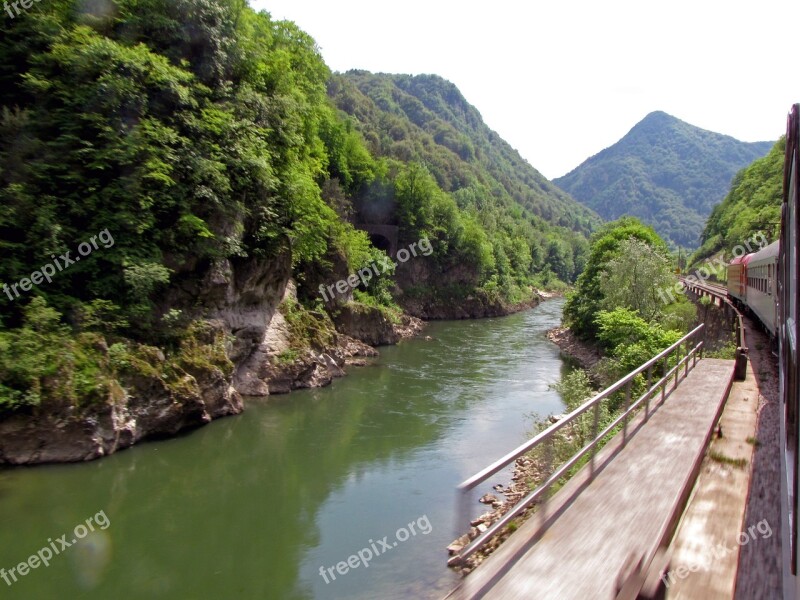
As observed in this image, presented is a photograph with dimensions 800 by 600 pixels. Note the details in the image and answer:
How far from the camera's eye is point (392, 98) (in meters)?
196

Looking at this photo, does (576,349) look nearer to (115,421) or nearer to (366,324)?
(366,324)

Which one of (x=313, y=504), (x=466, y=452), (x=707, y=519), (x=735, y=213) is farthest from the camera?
(x=735, y=213)

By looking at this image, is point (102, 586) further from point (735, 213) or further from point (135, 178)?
point (735, 213)

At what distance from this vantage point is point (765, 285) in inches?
693

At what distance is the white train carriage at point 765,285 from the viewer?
49.9 feet

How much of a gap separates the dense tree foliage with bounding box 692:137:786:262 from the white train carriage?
35.6 m

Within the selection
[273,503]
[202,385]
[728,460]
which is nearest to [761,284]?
[728,460]

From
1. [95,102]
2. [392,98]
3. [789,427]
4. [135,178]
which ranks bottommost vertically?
[789,427]

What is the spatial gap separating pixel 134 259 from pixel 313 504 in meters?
10.7

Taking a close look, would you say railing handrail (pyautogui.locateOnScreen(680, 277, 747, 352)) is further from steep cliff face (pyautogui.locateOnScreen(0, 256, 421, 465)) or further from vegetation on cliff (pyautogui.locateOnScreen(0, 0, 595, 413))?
vegetation on cliff (pyautogui.locateOnScreen(0, 0, 595, 413))

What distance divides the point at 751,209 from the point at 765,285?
72645 mm

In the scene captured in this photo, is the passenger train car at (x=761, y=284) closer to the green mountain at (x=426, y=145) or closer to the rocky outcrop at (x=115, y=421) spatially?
the rocky outcrop at (x=115, y=421)

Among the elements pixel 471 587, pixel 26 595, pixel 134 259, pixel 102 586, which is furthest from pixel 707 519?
pixel 134 259

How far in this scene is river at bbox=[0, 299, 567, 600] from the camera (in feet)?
37.5
